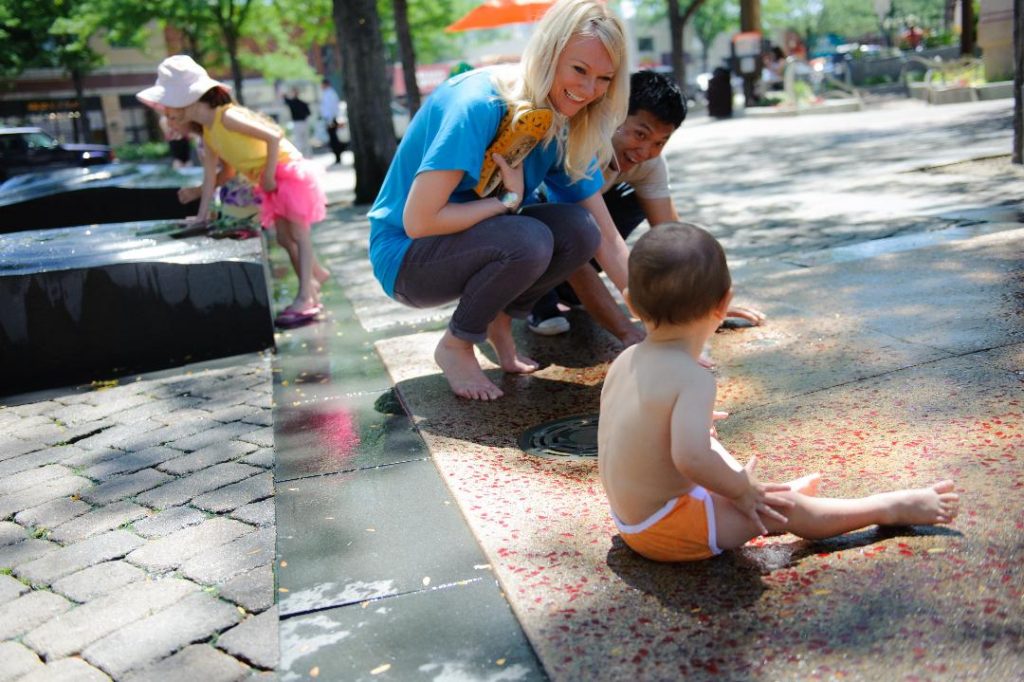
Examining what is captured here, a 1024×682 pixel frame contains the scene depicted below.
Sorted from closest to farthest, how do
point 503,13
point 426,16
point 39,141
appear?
point 503,13
point 39,141
point 426,16

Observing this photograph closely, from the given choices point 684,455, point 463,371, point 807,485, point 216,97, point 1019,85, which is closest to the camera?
point 684,455

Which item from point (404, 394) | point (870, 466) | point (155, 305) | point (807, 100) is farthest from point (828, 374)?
point (807, 100)

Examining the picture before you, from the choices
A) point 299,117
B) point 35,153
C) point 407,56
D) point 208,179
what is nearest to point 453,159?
point 208,179

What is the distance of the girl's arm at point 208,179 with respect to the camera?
5992 millimetres

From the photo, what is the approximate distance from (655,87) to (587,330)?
1.26 meters

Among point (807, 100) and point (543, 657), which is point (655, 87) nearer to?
point (543, 657)

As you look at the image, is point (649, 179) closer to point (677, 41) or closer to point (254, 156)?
point (254, 156)

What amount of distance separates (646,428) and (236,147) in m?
4.34

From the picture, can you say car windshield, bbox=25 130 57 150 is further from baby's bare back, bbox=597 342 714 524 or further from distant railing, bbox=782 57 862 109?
baby's bare back, bbox=597 342 714 524

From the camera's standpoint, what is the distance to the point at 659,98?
4.07 metres

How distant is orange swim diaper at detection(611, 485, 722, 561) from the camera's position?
2.38 m

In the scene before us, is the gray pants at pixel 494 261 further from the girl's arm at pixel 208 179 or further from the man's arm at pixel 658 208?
the girl's arm at pixel 208 179

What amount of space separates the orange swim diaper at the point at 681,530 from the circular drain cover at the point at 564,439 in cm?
87

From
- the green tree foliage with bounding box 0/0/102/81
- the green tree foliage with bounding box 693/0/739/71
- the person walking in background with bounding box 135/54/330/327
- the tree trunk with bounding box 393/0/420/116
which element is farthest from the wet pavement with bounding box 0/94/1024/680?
the green tree foliage with bounding box 693/0/739/71
